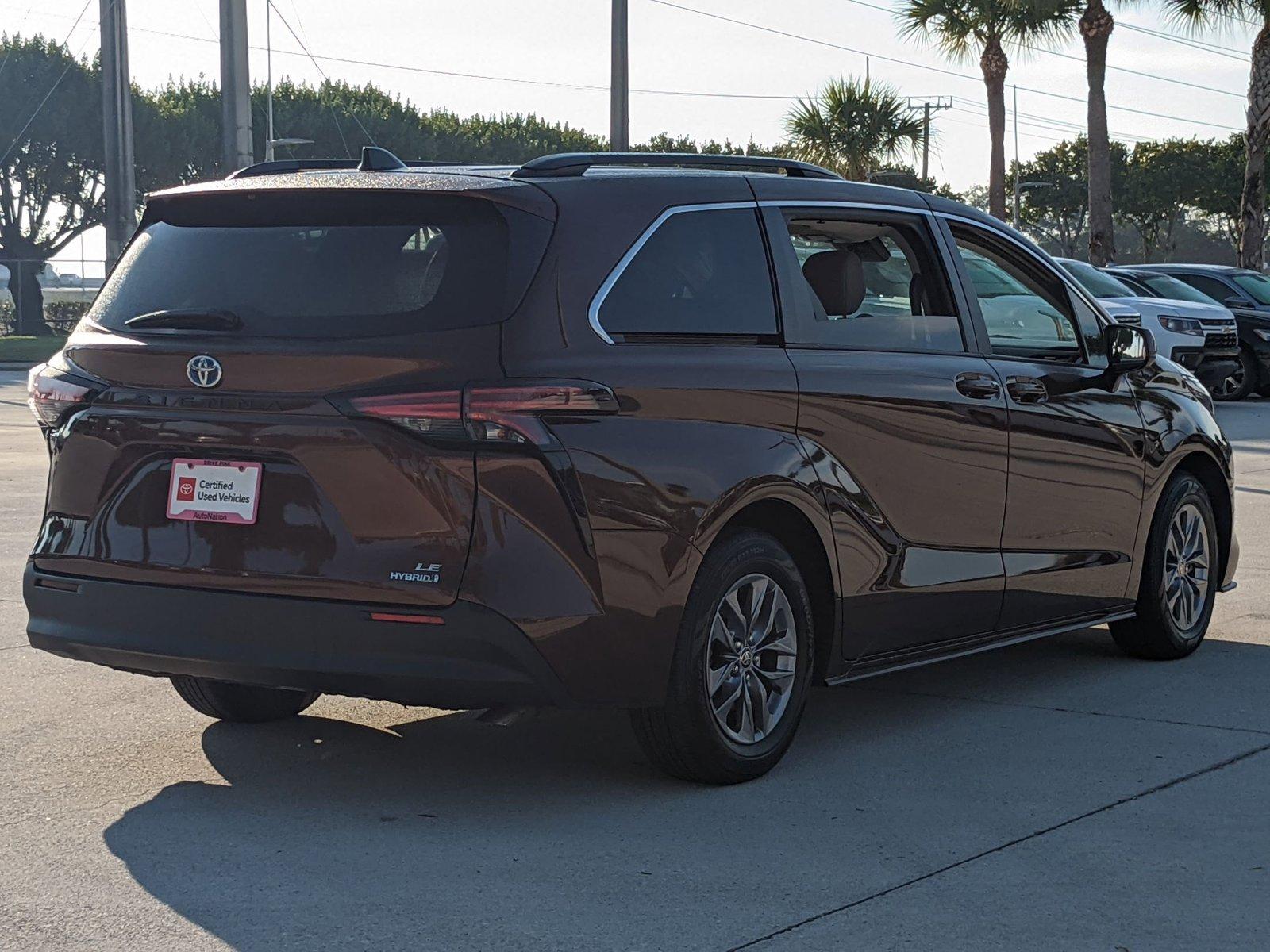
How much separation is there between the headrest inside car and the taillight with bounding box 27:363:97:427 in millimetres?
2116

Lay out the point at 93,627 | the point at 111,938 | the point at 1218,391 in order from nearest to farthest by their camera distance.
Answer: the point at 111,938 < the point at 93,627 < the point at 1218,391

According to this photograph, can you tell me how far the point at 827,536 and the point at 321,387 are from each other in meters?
1.59

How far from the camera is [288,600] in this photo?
4.80 m

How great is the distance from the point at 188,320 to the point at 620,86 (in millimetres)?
18931

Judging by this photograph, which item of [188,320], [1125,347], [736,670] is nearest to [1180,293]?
[1125,347]

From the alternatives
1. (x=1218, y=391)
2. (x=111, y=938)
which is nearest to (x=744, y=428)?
(x=111, y=938)

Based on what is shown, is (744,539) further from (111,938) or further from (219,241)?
(111,938)

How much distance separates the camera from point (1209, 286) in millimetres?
25062

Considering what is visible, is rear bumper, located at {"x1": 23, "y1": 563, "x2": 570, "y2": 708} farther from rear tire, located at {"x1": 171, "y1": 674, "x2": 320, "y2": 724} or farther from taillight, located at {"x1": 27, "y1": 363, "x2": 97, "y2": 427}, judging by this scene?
rear tire, located at {"x1": 171, "y1": 674, "x2": 320, "y2": 724}

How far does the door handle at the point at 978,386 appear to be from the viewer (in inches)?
239

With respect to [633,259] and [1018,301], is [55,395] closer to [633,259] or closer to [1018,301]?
[633,259]

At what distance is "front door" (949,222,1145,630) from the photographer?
6.39m

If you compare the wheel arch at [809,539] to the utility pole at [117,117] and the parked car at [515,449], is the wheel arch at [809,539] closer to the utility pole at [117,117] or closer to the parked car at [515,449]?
the parked car at [515,449]

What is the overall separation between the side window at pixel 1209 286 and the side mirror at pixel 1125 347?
18.6 metres
